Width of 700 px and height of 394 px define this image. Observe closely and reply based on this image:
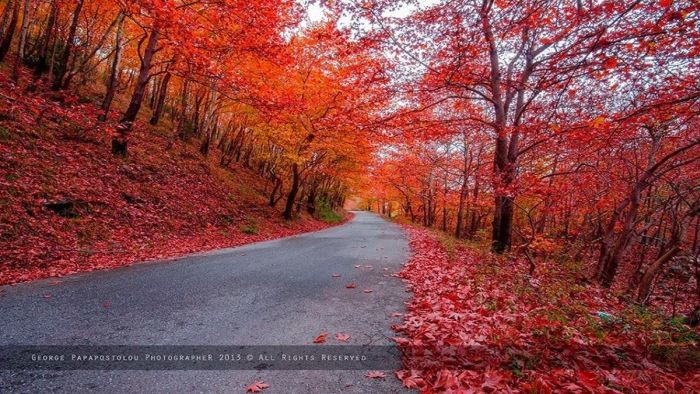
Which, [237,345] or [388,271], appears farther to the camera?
[388,271]

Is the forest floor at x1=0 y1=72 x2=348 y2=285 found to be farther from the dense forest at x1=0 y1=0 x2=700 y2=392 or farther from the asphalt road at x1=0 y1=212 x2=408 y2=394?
the asphalt road at x1=0 y1=212 x2=408 y2=394

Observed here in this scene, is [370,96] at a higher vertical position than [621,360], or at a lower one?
higher

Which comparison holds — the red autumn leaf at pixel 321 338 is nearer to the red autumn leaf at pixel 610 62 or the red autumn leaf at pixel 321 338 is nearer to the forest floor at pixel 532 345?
the forest floor at pixel 532 345

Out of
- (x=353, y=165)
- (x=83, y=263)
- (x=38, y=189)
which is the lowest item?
(x=83, y=263)

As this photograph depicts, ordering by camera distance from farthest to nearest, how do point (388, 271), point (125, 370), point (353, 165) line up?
point (353, 165) → point (388, 271) → point (125, 370)

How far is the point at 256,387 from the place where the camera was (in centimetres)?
305

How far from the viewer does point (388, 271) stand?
26.2 ft

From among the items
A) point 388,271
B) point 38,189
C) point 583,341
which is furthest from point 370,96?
point 38,189

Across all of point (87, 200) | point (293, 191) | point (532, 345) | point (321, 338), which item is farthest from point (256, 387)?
point (293, 191)

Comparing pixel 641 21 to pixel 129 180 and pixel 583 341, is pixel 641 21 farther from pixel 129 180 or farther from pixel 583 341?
pixel 129 180

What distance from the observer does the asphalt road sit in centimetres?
310

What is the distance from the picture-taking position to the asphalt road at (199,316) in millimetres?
3098

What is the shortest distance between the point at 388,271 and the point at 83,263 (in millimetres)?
6556

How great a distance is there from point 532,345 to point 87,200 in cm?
1057
